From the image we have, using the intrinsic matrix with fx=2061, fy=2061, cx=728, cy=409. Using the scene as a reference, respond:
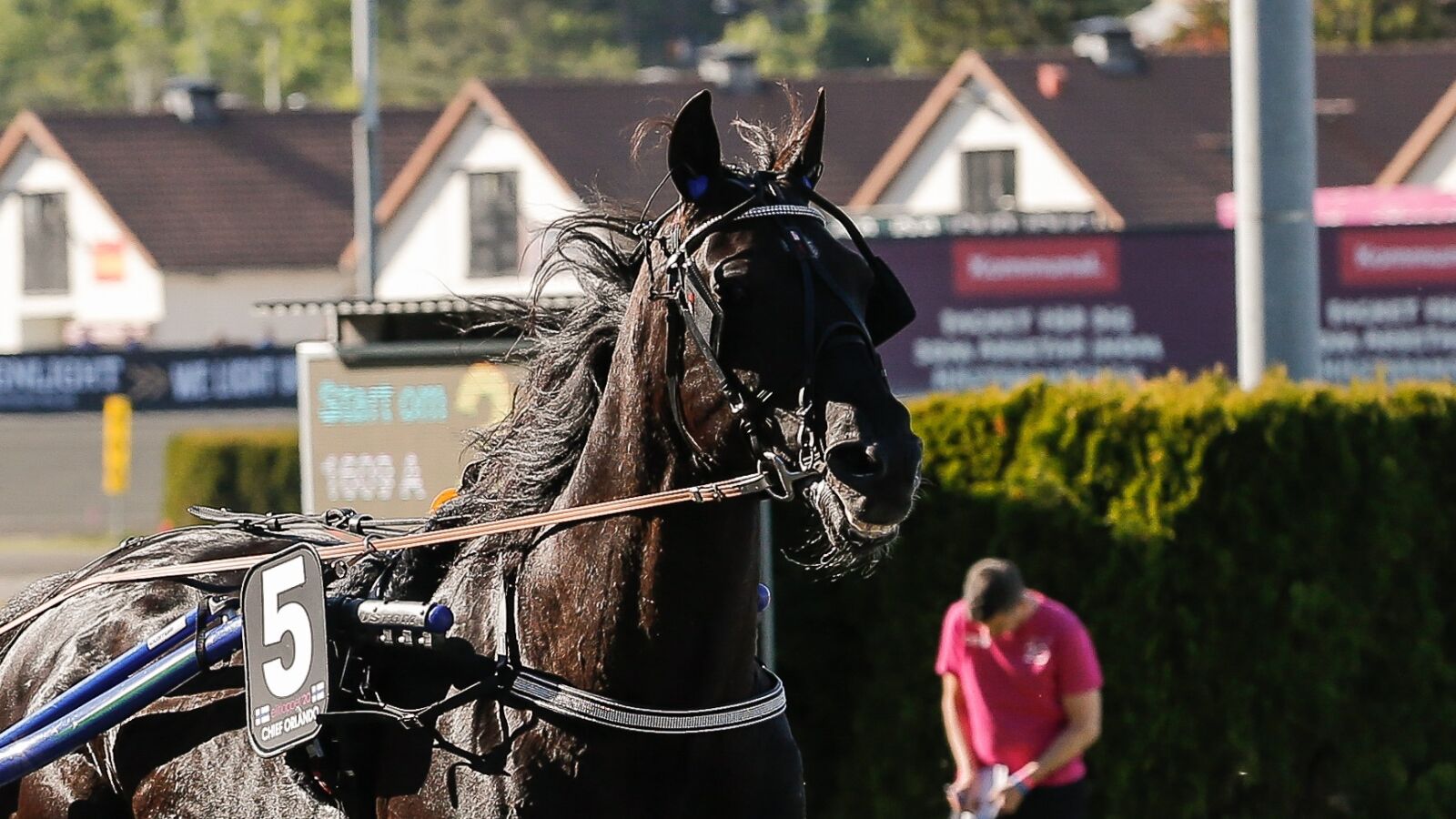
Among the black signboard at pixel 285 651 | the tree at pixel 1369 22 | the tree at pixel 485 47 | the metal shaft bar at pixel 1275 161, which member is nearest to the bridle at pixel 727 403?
the black signboard at pixel 285 651

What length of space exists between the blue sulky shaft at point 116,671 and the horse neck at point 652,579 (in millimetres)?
900

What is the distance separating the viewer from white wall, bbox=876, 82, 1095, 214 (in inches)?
1618

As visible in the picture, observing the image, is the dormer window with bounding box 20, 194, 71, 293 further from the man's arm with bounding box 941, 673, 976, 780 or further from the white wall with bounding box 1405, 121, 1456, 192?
the man's arm with bounding box 941, 673, 976, 780

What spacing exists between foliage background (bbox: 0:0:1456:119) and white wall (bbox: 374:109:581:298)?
3229cm

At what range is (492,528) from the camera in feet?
12.5

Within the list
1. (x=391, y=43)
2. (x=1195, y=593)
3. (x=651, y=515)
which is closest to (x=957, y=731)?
(x=1195, y=593)

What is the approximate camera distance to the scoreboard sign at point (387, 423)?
289 inches

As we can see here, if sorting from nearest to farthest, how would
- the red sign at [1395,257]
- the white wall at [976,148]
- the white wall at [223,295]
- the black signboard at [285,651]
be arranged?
1. the black signboard at [285,651]
2. the red sign at [1395,257]
3. the white wall at [976,148]
4. the white wall at [223,295]

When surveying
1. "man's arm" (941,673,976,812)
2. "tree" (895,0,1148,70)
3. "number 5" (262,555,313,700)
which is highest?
"tree" (895,0,1148,70)

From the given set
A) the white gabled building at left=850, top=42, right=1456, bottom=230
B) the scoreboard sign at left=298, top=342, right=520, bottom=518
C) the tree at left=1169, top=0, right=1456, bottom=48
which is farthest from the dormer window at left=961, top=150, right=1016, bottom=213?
the scoreboard sign at left=298, top=342, right=520, bottom=518

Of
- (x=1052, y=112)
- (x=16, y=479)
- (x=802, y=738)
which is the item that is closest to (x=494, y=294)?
(x=802, y=738)

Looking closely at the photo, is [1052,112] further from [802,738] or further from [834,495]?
[834,495]

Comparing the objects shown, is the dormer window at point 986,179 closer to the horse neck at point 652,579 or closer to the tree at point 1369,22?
the tree at point 1369,22

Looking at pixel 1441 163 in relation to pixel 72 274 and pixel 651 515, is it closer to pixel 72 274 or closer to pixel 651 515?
pixel 72 274
